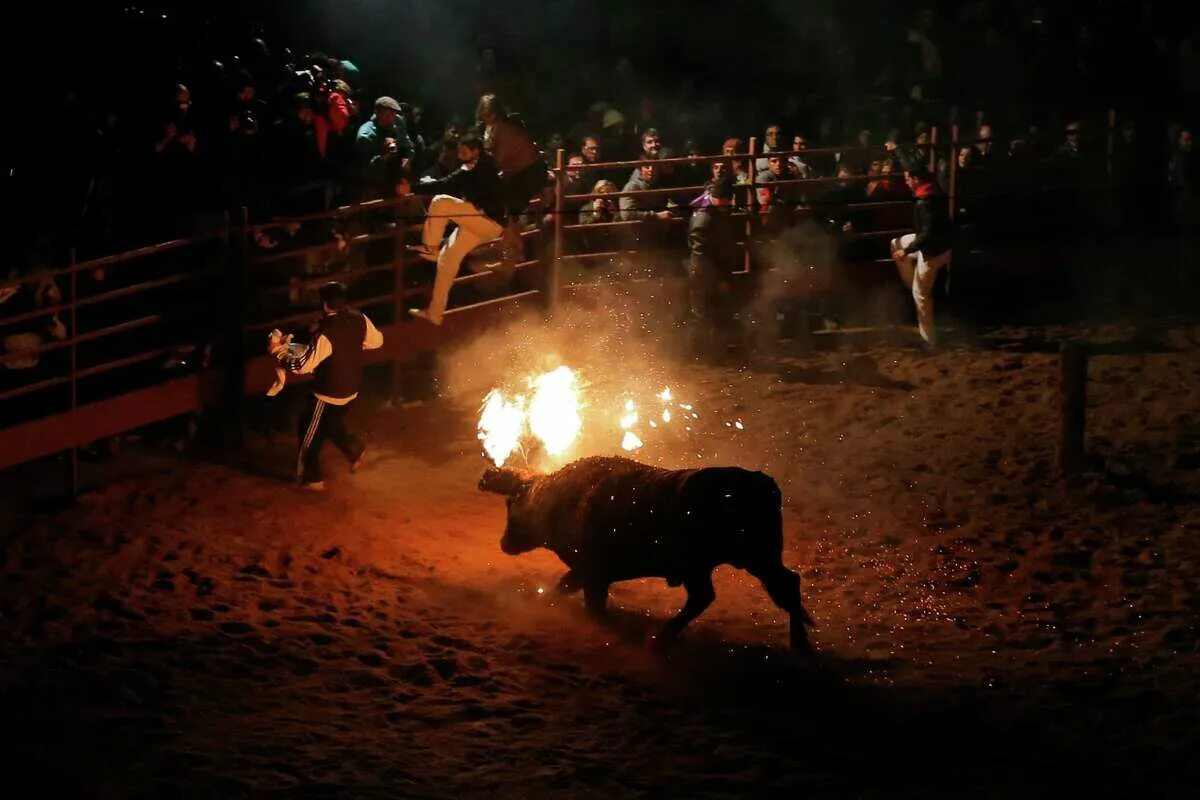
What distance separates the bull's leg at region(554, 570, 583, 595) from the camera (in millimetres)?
9938

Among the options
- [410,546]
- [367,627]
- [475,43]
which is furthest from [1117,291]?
[367,627]

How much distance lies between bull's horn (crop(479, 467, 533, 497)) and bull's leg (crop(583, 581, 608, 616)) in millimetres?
815

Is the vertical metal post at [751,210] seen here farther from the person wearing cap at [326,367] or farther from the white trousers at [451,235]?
the person wearing cap at [326,367]

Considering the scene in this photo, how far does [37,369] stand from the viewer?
475 inches

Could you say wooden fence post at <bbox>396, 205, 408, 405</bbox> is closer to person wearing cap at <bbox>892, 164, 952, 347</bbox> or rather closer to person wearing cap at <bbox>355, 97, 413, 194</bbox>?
person wearing cap at <bbox>355, 97, 413, 194</bbox>

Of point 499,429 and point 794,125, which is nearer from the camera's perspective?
point 499,429

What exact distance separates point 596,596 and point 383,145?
21.7 feet

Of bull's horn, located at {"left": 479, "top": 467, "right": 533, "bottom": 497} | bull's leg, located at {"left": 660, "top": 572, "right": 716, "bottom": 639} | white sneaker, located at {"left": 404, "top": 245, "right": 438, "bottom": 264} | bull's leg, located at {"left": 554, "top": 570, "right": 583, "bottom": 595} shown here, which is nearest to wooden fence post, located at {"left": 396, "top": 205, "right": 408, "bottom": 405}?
white sneaker, located at {"left": 404, "top": 245, "right": 438, "bottom": 264}

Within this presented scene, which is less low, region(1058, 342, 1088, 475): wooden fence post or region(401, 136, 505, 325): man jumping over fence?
region(401, 136, 505, 325): man jumping over fence

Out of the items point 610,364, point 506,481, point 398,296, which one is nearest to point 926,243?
point 610,364

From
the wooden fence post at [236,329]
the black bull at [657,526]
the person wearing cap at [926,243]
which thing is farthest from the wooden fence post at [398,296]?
the person wearing cap at [926,243]

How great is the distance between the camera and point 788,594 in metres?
9.38

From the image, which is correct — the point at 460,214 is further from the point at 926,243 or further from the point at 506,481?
the point at 926,243

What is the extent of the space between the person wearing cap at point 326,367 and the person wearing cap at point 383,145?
2.20m
